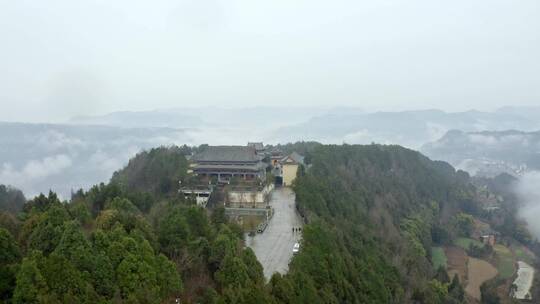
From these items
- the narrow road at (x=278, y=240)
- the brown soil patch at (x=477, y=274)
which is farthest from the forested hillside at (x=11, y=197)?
the brown soil patch at (x=477, y=274)

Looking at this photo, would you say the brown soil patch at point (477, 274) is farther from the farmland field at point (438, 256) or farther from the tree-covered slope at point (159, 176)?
the tree-covered slope at point (159, 176)

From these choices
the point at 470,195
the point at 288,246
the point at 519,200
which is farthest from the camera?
the point at 519,200

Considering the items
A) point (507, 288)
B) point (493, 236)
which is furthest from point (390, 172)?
point (507, 288)

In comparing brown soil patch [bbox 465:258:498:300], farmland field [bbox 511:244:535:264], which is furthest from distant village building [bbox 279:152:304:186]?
farmland field [bbox 511:244:535:264]

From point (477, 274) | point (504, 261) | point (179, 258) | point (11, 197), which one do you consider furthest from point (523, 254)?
point (11, 197)

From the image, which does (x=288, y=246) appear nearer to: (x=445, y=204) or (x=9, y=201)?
(x=9, y=201)

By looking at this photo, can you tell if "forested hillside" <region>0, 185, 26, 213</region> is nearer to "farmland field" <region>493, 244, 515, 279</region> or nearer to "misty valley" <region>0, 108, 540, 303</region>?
"misty valley" <region>0, 108, 540, 303</region>

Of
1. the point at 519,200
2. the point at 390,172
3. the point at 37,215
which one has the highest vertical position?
the point at 37,215
